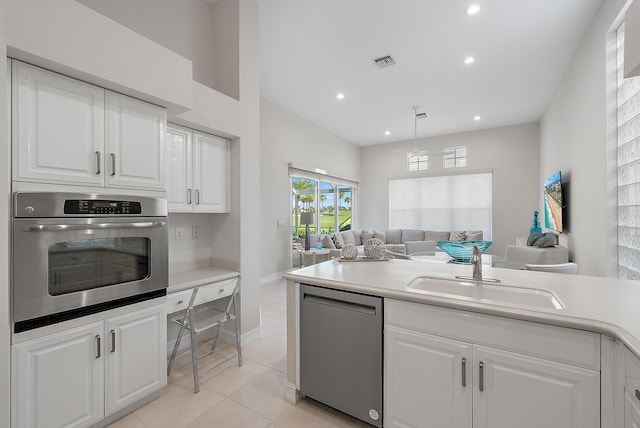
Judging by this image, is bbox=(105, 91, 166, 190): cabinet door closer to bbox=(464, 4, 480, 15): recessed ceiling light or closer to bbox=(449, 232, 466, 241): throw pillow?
bbox=(464, 4, 480, 15): recessed ceiling light

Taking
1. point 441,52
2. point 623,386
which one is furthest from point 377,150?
point 623,386

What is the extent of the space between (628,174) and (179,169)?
3.86m

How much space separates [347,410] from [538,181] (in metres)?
6.71

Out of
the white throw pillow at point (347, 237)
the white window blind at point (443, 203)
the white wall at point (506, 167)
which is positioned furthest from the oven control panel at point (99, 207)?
the white window blind at point (443, 203)

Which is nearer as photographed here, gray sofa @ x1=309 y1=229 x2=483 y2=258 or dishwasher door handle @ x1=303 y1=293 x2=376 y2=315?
dishwasher door handle @ x1=303 y1=293 x2=376 y2=315

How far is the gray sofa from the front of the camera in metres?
5.96

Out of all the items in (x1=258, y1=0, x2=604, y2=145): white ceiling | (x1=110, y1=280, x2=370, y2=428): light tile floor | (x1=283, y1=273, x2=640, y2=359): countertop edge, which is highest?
(x1=258, y1=0, x2=604, y2=145): white ceiling

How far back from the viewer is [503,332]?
1.24 metres

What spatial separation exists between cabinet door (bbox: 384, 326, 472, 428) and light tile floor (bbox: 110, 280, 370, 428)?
1.37 ft

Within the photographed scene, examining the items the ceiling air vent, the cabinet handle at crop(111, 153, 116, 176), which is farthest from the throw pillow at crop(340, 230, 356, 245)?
the cabinet handle at crop(111, 153, 116, 176)

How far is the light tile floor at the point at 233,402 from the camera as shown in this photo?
177cm

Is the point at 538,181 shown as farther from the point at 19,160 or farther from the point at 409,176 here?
the point at 19,160

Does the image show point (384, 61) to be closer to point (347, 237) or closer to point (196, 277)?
point (196, 277)

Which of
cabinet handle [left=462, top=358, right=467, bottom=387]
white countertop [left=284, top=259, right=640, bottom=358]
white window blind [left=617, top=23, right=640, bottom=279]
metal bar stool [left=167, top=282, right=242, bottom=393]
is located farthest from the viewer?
white window blind [left=617, top=23, right=640, bottom=279]
